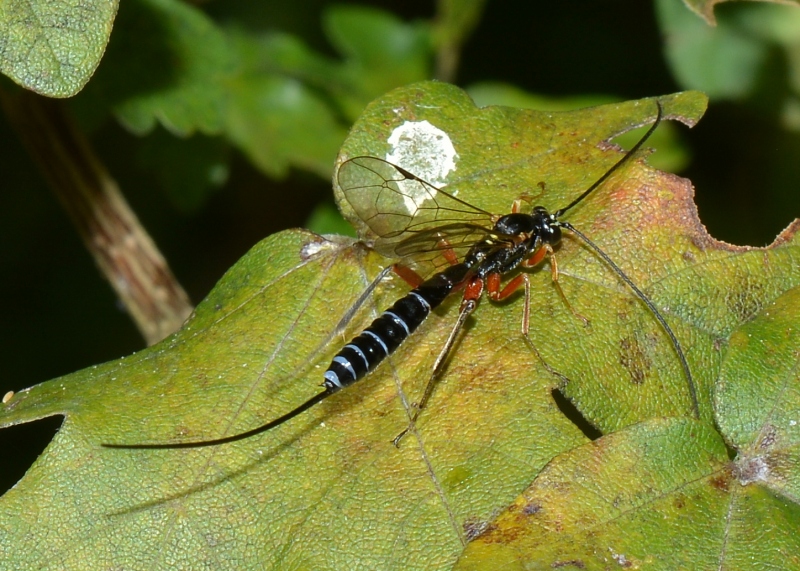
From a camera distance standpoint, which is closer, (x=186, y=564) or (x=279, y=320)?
(x=186, y=564)

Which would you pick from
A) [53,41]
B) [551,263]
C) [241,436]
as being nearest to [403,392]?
[241,436]

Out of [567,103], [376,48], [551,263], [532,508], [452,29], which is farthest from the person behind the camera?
[376,48]

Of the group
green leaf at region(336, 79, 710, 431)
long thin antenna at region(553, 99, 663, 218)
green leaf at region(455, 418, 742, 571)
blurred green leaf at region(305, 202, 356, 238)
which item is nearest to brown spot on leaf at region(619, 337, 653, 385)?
green leaf at region(336, 79, 710, 431)

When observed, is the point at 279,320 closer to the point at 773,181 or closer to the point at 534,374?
the point at 534,374

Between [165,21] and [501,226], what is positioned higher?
[165,21]

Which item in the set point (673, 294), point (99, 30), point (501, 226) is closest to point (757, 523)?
point (673, 294)

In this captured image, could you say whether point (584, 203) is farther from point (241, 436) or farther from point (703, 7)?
point (241, 436)
